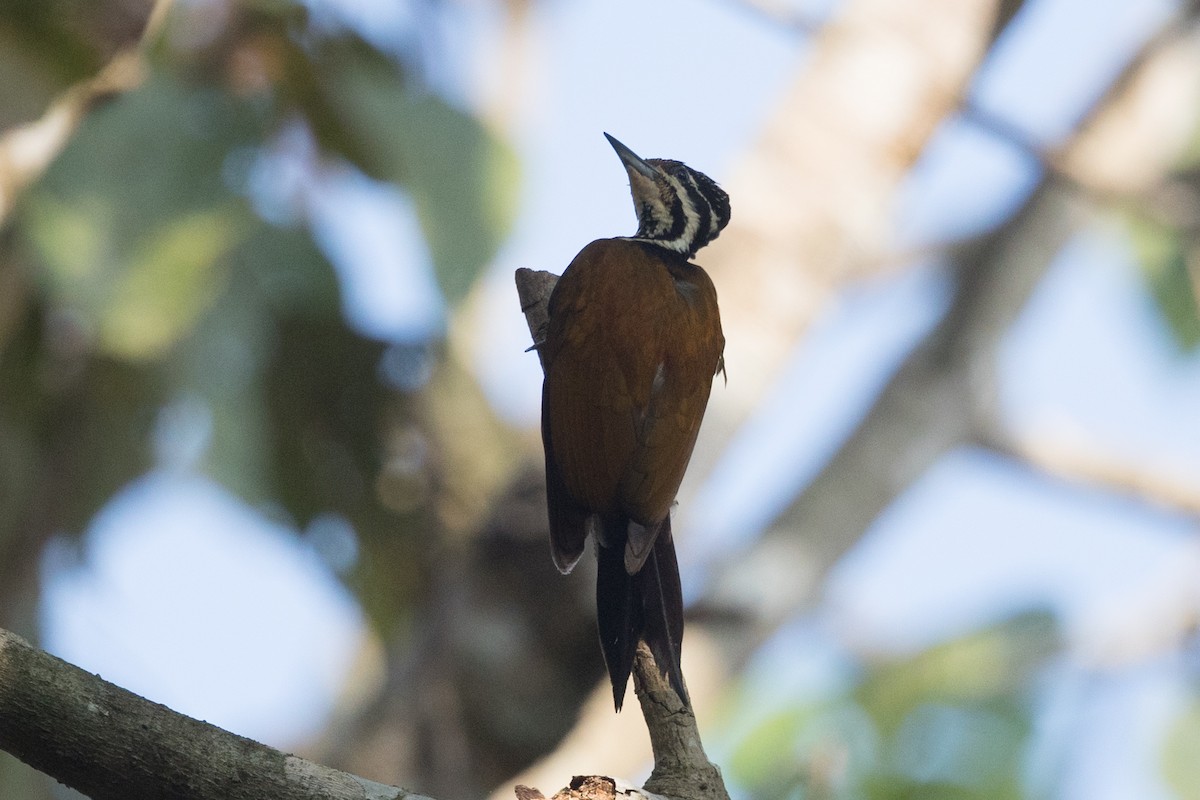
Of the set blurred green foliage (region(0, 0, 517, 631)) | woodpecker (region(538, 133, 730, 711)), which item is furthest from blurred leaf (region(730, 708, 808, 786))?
woodpecker (region(538, 133, 730, 711))

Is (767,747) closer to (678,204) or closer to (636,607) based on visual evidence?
(678,204)

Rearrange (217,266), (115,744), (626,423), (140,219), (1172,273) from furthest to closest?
(1172,273) < (217,266) < (140,219) < (626,423) < (115,744)

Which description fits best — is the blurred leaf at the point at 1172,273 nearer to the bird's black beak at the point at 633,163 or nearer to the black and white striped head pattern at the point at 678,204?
the black and white striped head pattern at the point at 678,204

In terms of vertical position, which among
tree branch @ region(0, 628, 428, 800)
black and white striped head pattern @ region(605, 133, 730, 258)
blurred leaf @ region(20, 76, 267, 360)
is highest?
blurred leaf @ region(20, 76, 267, 360)

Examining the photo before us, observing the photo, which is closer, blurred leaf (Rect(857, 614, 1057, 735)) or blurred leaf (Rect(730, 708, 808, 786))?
blurred leaf (Rect(730, 708, 808, 786))

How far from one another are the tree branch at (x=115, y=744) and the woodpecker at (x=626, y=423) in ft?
3.06

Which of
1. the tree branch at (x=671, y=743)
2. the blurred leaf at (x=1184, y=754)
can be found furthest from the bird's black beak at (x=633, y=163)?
the blurred leaf at (x=1184, y=754)

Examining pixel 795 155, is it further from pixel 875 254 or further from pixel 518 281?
pixel 518 281

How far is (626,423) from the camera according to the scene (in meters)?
3.53

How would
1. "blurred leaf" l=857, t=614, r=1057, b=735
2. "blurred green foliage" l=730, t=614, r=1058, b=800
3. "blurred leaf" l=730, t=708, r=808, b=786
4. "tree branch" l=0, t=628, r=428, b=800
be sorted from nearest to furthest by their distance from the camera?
"tree branch" l=0, t=628, r=428, b=800
"blurred green foliage" l=730, t=614, r=1058, b=800
"blurred leaf" l=730, t=708, r=808, b=786
"blurred leaf" l=857, t=614, r=1057, b=735

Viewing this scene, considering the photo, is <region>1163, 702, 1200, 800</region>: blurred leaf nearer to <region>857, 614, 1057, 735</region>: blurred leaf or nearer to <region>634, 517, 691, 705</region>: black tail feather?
<region>857, 614, 1057, 735</region>: blurred leaf

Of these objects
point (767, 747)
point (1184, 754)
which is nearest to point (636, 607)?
point (767, 747)

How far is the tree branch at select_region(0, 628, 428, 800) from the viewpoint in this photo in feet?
7.92

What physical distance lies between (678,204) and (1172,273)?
629cm
